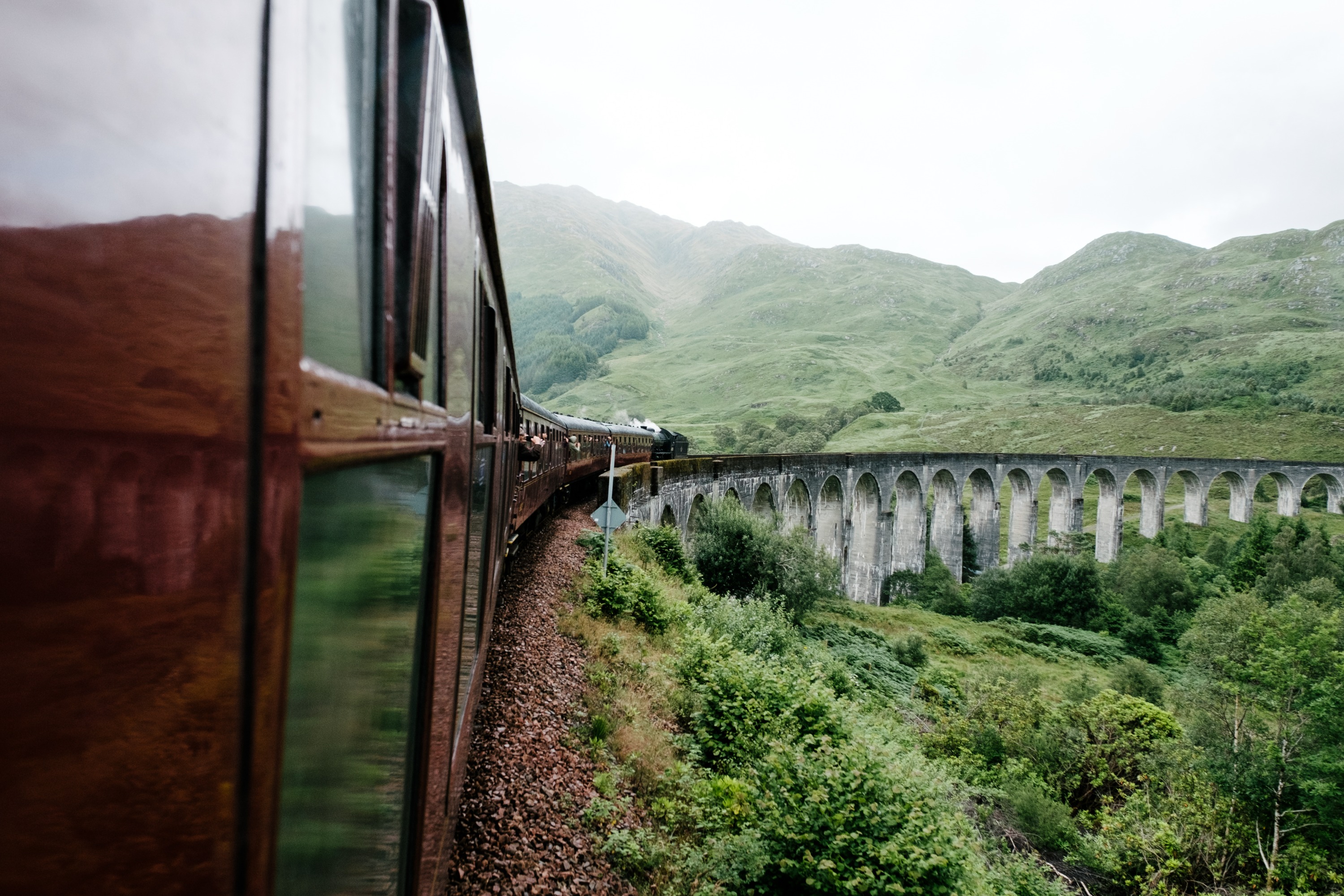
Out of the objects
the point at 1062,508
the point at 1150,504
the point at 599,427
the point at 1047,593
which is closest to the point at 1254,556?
the point at 1047,593

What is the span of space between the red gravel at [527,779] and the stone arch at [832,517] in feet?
80.9

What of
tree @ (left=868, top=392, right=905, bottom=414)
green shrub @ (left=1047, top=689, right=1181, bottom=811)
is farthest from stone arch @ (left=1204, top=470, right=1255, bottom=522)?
green shrub @ (left=1047, top=689, right=1181, bottom=811)

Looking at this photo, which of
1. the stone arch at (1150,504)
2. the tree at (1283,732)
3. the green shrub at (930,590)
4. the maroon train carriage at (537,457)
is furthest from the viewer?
the stone arch at (1150,504)

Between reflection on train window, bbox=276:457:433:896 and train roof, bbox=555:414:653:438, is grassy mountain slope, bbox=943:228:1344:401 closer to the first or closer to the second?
train roof, bbox=555:414:653:438

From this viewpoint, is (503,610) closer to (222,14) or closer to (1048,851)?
(222,14)

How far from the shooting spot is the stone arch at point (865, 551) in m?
35.3

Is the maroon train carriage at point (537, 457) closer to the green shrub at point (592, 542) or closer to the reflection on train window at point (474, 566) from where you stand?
the green shrub at point (592, 542)

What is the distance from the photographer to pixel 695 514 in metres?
19.2

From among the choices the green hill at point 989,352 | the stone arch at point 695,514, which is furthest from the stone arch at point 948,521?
the stone arch at point 695,514

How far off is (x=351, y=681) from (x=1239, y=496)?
6463 centimetres

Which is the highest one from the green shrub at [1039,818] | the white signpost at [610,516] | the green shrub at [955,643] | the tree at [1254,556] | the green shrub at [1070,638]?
the white signpost at [610,516]

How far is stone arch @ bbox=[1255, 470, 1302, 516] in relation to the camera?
4784 cm

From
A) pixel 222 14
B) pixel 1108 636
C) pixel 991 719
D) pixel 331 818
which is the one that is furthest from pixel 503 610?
pixel 1108 636

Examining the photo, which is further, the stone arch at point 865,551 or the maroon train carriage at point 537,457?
the stone arch at point 865,551
